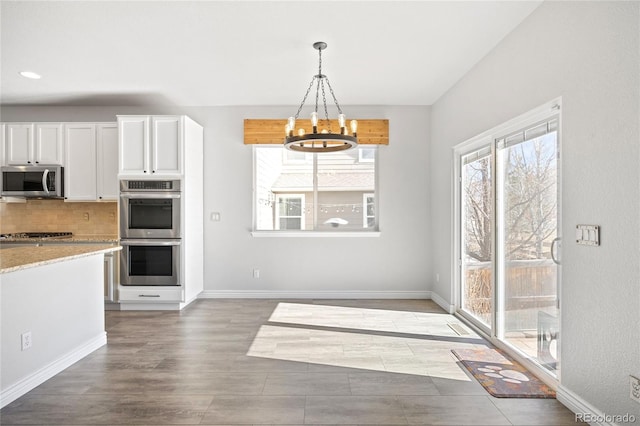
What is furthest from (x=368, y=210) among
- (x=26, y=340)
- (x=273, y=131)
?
(x=26, y=340)

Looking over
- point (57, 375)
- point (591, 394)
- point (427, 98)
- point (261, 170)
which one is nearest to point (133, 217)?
point (261, 170)

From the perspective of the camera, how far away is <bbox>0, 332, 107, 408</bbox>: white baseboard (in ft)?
8.34

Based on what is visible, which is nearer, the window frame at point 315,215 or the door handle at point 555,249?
the door handle at point 555,249

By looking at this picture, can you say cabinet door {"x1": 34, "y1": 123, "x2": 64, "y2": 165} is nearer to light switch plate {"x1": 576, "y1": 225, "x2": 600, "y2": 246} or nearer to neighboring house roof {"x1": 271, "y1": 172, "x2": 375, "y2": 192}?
neighboring house roof {"x1": 271, "y1": 172, "x2": 375, "y2": 192}

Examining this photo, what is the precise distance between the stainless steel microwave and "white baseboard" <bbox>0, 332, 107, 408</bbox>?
7.56 ft

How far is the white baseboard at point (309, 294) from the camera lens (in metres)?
5.48

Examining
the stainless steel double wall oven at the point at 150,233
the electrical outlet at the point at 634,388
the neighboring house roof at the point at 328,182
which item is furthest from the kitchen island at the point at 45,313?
the electrical outlet at the point at 634,388

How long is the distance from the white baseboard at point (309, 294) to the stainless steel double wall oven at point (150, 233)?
80cm

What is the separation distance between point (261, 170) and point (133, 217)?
5.68ft

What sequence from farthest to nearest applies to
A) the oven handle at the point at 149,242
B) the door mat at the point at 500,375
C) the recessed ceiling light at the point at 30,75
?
the oven handle at the point at 149,242 → the recessed ceiling light at the point at 30,75 → the door mat at the point at 500,375

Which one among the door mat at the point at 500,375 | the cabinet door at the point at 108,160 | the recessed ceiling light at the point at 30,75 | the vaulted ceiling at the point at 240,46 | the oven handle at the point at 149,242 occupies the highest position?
the vaulted ceiling at the point at 240,46

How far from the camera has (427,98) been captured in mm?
5121

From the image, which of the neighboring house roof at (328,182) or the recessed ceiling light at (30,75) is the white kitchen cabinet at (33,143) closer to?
the recessed ceiling light at (30,75)

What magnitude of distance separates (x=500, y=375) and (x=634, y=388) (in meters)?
1.06
